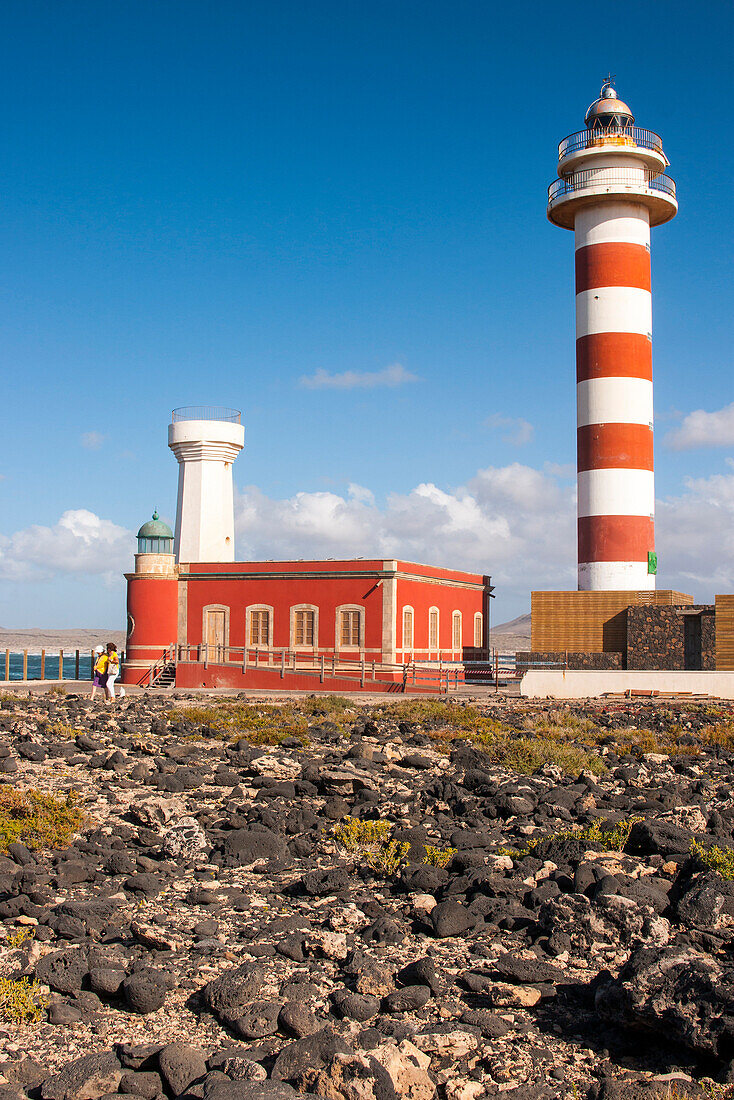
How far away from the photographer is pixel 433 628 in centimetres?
3100

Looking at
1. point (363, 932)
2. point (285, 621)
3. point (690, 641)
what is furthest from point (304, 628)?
point (363, 932)

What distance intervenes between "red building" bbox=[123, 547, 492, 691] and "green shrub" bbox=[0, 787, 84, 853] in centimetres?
1740

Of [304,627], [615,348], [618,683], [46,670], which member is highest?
[615,348]

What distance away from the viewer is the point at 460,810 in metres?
9.57

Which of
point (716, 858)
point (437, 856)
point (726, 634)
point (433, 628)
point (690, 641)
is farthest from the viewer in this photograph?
point (433, 628)

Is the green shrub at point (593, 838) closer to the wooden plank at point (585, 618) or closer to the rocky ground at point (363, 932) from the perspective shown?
the rocky ground at point (363, 932)

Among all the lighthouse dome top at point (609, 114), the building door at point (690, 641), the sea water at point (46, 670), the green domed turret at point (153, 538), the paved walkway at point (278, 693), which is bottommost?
the sea water at point (46, 670)

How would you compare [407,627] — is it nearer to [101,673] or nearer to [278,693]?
[278,693]

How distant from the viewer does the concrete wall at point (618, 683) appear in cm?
2386

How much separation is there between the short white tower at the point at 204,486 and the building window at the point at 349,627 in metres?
6.66

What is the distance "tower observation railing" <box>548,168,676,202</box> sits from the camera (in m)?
27.3

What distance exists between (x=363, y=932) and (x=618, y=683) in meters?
19.2

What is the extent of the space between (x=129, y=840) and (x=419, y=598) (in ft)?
71.9

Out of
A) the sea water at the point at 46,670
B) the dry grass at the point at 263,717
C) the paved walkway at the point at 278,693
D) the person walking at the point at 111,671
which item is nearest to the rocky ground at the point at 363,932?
the dry grass at the point at 263,717
